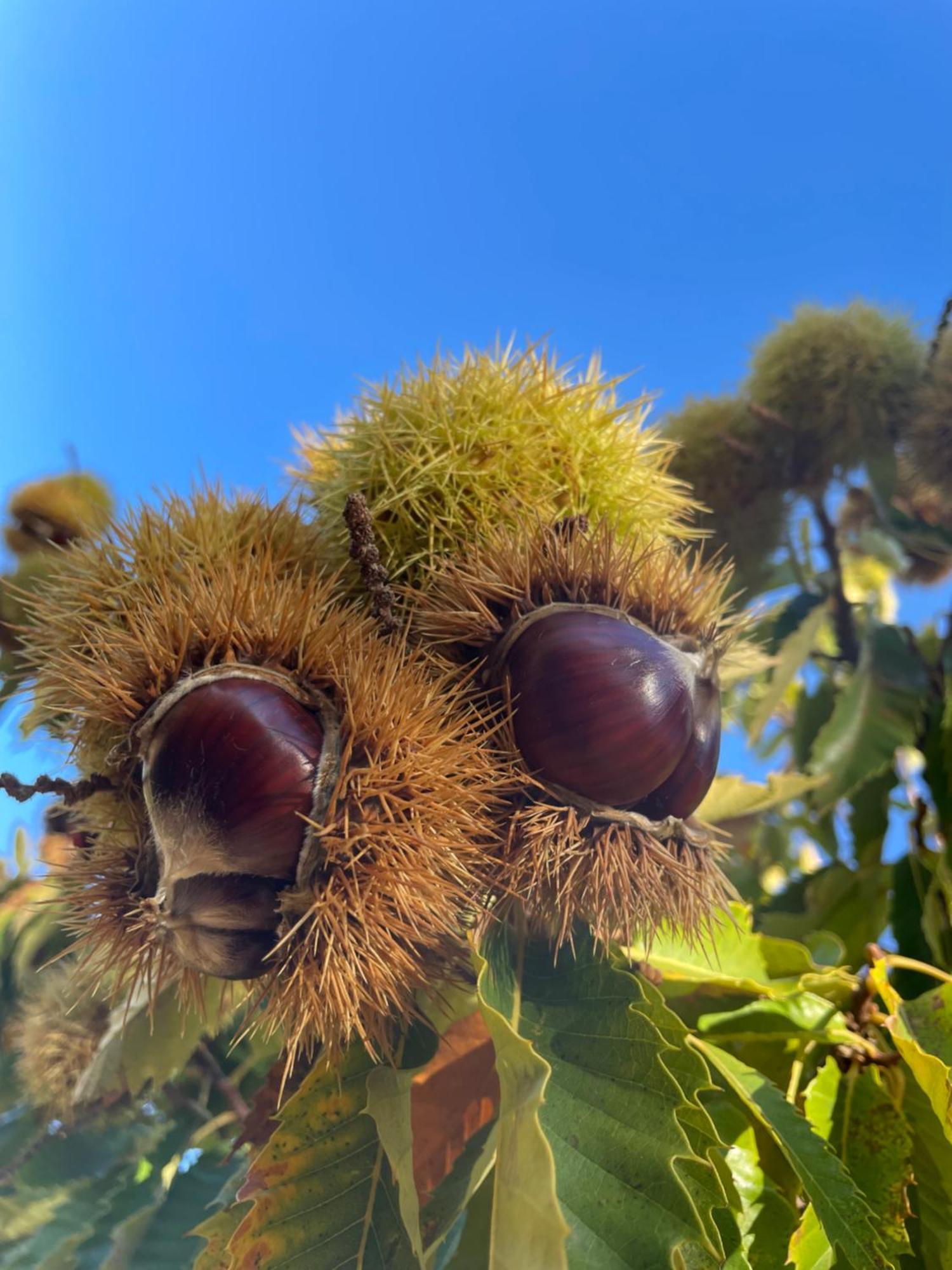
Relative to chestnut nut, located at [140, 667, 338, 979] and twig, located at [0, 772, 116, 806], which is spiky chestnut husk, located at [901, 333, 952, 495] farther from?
twig, located at [0, 772, 116, 806]

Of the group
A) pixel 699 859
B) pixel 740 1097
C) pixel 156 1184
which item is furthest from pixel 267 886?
pixel 156 1184

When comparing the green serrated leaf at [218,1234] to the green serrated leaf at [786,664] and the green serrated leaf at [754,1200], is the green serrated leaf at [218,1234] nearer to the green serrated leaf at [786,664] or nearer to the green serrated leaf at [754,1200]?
the green serrated leaf at [754,1200]

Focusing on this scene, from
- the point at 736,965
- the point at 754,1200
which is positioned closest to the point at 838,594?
the point at 736,965

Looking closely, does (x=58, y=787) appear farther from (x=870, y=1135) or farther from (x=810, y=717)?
(x=810, y=717)

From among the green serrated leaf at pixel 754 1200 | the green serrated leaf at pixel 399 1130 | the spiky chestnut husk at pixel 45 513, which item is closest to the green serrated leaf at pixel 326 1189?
the green serrated leaf at pixel 399 1130

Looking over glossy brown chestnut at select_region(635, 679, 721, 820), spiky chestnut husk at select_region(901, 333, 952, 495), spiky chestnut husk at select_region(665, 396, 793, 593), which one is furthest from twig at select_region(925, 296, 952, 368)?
glossy brown chestnut at select_region(635, 679, 721, 820)

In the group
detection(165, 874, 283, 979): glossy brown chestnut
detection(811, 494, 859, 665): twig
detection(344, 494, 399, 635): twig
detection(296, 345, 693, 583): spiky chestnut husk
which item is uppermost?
detection(811, 494, 859, 665): twig
